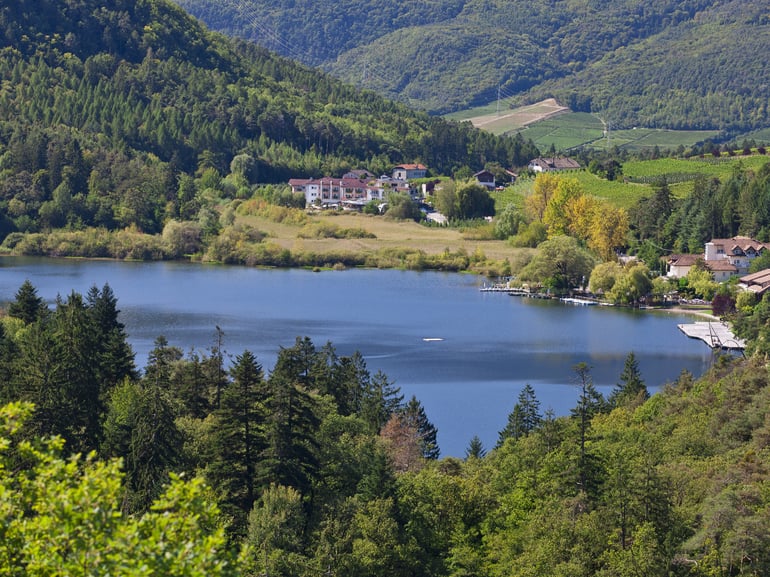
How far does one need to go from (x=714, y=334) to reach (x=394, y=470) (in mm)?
22280

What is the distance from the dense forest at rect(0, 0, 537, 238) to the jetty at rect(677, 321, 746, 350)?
30.4 meters

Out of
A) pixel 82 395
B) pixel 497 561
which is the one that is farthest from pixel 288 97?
pixel 497 561

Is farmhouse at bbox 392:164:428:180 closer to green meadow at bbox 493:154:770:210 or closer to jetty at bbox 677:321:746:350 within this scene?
green meadow at bbox 493:154:770:210

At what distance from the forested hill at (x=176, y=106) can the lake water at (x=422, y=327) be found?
19.8m

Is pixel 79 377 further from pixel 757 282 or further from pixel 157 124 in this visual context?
pixel 157 124

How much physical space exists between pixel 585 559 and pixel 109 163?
57.2 metres

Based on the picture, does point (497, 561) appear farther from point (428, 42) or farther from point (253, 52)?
point (428, 42)

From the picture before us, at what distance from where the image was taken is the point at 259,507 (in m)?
17.0

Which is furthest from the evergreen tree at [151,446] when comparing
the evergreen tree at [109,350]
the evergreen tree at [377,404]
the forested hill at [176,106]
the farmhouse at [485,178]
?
the farmhouse at [485,178]

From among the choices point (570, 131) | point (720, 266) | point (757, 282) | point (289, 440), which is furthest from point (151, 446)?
point (570, 131)

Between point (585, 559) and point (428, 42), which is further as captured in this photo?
point (428, 42)

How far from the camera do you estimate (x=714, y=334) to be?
38781mm

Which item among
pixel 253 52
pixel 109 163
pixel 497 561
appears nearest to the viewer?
pixel 497 561

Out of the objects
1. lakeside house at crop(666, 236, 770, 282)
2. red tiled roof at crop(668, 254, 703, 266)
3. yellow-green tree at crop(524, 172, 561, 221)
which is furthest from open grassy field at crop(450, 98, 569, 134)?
red tiled roof at crop(668, 254, 703, 266)
